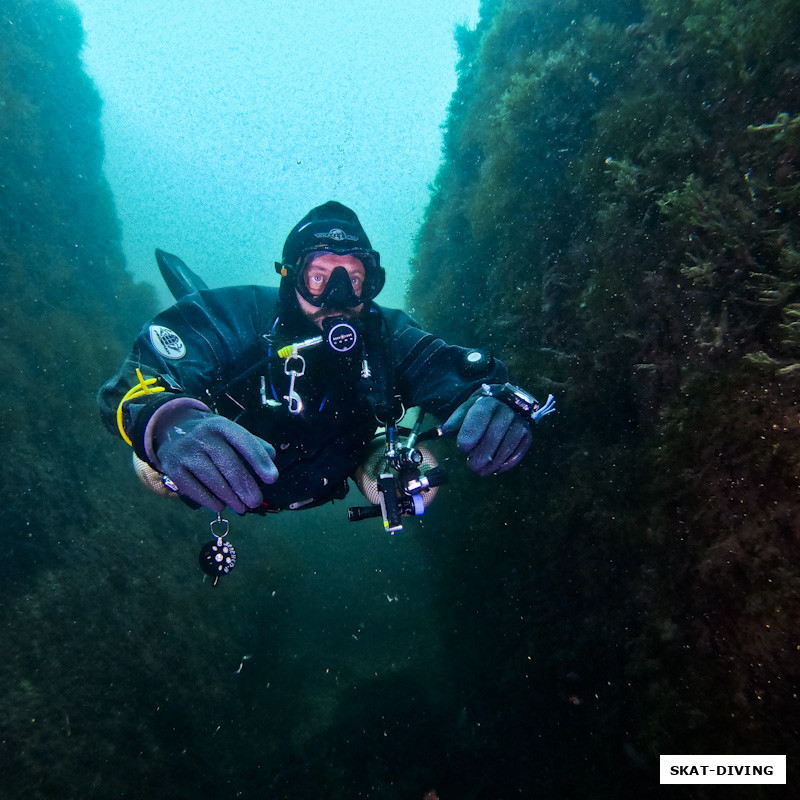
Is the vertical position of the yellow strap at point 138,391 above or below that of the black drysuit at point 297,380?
below

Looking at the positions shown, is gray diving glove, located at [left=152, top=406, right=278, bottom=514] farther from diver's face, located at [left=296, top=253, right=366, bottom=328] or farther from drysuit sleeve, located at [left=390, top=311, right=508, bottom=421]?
diver's face, located at [left=296, top=253, right=366, bottom=328]

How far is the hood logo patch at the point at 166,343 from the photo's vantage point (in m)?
2.80

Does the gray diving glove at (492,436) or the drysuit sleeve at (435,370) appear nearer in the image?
the gray diving glove at (492,436)

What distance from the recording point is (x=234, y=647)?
20.3 ft

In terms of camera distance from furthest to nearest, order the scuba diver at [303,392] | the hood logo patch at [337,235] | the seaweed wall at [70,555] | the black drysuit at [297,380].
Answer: the seaweed wall at [70,555], the hood logo patch at [337,235], the black drysuit at [297,380], the scuba diver at [303,392]

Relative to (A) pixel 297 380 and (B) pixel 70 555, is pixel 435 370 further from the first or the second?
(B) pixel 70 555

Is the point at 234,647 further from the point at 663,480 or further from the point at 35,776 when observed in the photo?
the point at 663,480

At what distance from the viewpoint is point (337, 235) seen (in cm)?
390

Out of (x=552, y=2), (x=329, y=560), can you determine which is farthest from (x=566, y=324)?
(x=329, y=560)

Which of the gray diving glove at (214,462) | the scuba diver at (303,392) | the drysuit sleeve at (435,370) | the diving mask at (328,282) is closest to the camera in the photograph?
the gray diving glove at (214,462)

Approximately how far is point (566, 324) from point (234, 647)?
628 centimetres

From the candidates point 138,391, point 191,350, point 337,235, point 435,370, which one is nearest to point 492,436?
point 435,370

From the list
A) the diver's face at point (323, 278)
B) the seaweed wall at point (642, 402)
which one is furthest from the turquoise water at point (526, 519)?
the diver's face at point (323, 278)

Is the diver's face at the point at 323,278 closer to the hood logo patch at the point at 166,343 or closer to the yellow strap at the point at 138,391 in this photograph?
the hood logo patch at the point at 166,343
